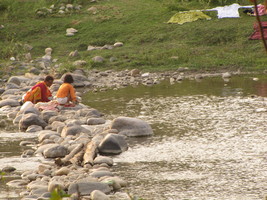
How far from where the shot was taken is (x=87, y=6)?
66.9 feet

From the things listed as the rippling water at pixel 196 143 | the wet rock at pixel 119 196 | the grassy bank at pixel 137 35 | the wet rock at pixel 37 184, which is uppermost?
the grassy bank at pixel 137 35

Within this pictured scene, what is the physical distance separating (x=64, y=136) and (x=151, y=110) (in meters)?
2.57

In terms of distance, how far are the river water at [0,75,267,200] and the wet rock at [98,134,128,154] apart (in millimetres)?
116

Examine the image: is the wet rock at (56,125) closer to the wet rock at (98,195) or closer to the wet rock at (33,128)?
the wet rock at (33,128)

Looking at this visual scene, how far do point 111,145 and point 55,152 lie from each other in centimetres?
80

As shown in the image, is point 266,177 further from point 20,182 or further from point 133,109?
point 133,109

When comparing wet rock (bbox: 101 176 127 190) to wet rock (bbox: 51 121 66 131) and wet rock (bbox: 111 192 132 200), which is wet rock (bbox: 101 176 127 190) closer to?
wet rock (bbox: 111 192 132 200)

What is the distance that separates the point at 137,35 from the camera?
17.7m

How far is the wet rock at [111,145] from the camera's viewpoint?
8086 mm

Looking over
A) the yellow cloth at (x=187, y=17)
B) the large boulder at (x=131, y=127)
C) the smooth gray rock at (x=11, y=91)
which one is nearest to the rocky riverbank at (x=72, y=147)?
the large boulder at (x=131, y=127)

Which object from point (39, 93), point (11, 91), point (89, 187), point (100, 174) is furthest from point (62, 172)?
point (11, 91)

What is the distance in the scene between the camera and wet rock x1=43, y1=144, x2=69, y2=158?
25.8 feet

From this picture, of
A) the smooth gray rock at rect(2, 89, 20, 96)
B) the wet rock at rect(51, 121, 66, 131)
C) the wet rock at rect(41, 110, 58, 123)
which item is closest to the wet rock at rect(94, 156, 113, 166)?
the wet rock at rect(51, 121, 66, 131)

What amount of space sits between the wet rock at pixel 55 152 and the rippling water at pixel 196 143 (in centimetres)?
79
